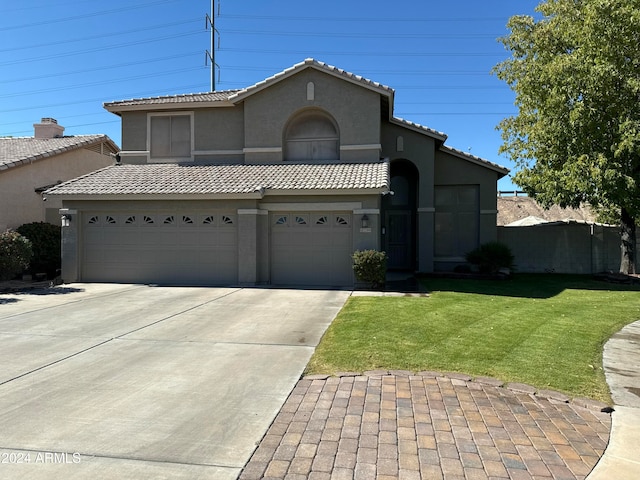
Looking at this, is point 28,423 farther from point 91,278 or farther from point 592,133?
point 592,133

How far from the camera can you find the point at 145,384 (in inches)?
206

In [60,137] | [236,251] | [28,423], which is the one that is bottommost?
[28,423]

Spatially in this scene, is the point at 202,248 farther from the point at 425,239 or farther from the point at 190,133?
the point at 425,239

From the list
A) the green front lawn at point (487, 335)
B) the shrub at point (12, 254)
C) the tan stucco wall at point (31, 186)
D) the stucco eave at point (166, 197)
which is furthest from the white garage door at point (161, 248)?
the green front lawn at point (487, 335)

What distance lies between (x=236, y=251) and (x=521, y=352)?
9920mm

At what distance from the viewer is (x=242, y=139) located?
54.6 feet

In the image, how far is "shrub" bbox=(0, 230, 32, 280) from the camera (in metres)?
14.0

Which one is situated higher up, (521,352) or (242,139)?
(242,139)

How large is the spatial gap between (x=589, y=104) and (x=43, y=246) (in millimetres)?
20124

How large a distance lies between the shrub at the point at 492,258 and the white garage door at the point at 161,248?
9275 mm

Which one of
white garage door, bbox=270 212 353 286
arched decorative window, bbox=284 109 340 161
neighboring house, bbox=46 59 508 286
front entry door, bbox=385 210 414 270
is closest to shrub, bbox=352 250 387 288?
neighboring house, bbox=46 59 508 286

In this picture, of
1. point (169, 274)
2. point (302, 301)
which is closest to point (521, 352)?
point (302, 301)

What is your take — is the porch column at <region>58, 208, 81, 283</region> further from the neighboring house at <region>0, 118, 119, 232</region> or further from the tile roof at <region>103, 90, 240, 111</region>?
the tile roof at <region>103, 90, 240, 111</region>

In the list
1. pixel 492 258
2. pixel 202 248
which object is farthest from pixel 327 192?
pixel 492 258
